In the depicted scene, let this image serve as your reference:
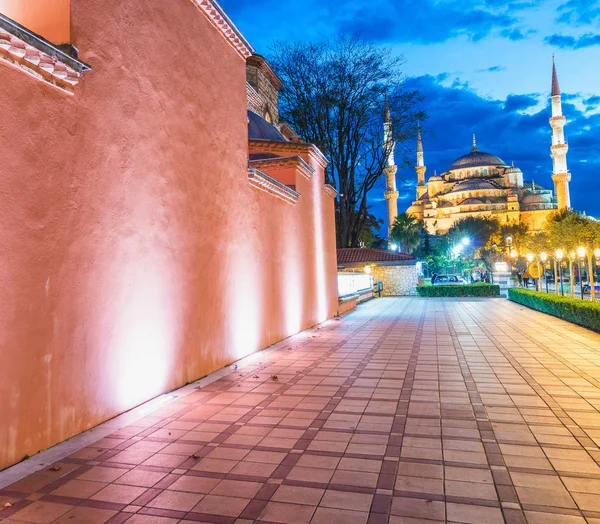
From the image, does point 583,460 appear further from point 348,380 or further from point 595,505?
point 348,380

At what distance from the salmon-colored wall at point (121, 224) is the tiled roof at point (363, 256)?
20559 mm

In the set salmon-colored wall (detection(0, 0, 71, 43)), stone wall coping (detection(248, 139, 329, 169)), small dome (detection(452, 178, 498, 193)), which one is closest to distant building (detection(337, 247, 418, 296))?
stone wall coping (detection(248, 139, 329, 169))

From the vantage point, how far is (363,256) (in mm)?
29688

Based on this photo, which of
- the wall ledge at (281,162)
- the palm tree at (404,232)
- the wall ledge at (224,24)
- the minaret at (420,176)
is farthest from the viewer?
the minaret at (420,176)

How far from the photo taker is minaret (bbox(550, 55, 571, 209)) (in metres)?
51.2

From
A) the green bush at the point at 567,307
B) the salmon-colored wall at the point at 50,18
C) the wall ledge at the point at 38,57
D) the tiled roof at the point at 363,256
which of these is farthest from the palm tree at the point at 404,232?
the wall ledge at the point at 38,57

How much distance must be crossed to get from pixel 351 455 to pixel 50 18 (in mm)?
5349

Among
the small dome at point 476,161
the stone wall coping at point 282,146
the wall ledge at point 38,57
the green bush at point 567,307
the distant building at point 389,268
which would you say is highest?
the small dome at point 476,161

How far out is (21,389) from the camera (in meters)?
3.83

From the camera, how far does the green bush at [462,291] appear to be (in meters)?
27.2

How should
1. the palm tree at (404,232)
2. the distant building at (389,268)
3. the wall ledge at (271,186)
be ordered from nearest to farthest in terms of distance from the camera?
the wall ledge at (271,186) < the distant building at (389,268) < the palm tree at (404,232)

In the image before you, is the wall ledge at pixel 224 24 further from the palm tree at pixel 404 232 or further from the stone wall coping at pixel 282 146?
the palm tree at pixel 404 232

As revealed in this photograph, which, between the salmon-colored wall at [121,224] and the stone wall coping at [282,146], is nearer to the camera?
the salmon-colored wall at [121,224]

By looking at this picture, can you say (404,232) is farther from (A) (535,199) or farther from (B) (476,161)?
(B) (476,161)
